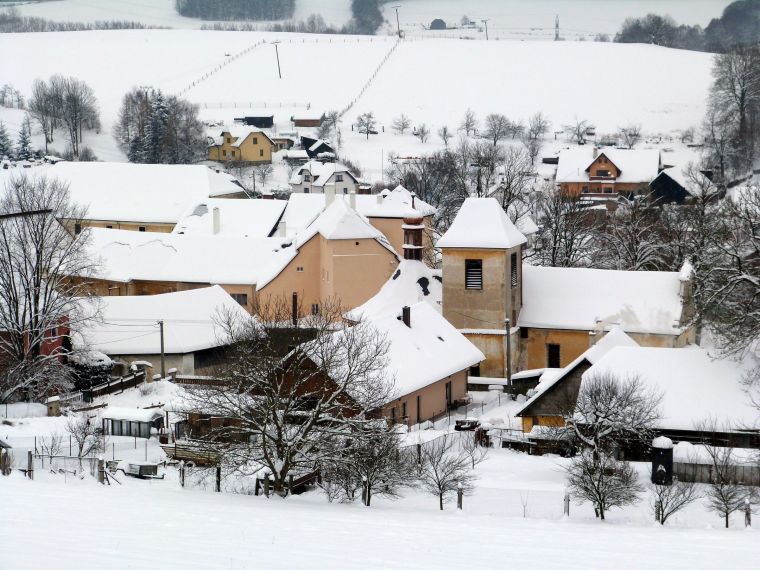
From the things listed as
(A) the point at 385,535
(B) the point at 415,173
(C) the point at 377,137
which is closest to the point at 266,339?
(A) the point at 385,535

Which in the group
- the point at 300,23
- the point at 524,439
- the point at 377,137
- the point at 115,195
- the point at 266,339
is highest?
the point at 300,23

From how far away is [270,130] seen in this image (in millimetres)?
120250

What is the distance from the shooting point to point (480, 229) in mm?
41375

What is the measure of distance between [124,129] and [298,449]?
319 ft

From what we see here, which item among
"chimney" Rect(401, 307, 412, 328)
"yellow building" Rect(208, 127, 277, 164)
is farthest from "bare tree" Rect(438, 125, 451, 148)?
"chimney" Rect(401, 307, 412, 328)

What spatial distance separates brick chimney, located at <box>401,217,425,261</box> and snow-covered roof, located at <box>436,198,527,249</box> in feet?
5.99

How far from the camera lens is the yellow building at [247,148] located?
106500 millimetres

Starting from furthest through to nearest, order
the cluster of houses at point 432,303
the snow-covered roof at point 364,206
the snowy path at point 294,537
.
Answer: the snow-covered roof at point 364,206 → the cluster of houses at point 432,303 → the snowy path at point 294,537

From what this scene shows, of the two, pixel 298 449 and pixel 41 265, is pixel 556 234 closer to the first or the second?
pixel 41 265

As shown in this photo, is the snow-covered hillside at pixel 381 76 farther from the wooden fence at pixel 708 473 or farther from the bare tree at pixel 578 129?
the wooden fence at pixel 708 473

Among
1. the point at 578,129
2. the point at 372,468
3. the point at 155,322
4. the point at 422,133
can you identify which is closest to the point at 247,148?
the point at 422,133

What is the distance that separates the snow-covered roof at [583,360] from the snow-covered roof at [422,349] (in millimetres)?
2277

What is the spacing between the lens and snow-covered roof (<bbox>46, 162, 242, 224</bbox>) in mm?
73188

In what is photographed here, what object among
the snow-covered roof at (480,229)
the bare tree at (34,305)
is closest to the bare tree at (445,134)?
the snow-covered roof at (480,229)
